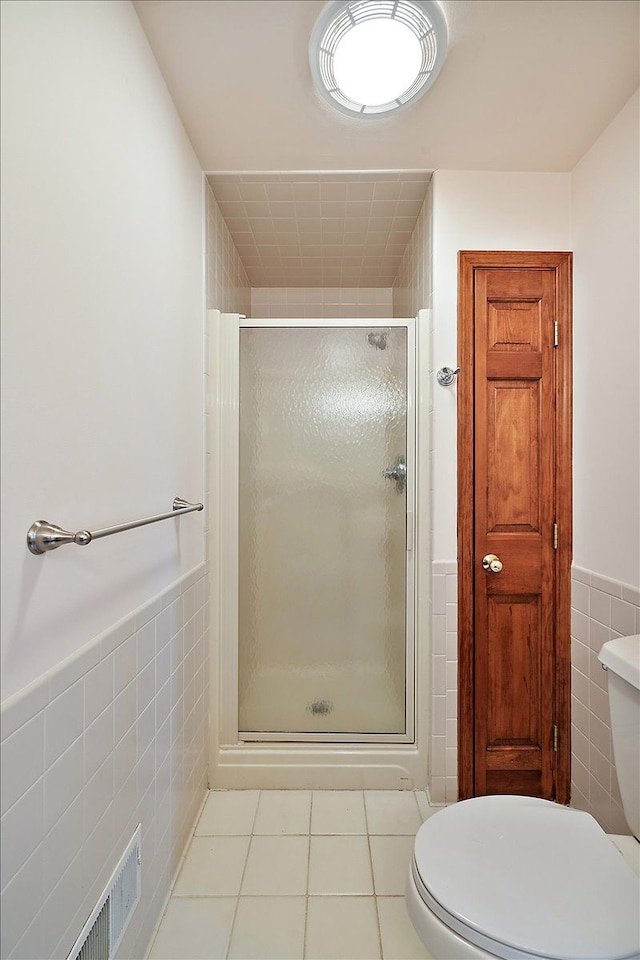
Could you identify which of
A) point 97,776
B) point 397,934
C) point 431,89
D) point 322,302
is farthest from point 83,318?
point 322,302

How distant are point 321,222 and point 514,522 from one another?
4.68 ft

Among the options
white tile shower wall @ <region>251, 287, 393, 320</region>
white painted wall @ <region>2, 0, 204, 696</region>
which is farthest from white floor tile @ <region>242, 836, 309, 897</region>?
white tile shower wall @ <region>251, 287, 393, 320</region>

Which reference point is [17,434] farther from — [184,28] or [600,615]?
[600,615]

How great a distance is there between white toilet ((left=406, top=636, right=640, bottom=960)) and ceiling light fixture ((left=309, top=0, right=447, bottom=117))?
1.50 meters

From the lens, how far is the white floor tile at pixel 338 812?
5.91 feet

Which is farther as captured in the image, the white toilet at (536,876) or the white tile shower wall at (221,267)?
the white tile shower wall at (221,267)

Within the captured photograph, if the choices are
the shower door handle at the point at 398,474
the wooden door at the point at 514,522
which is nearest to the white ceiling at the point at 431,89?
the wooden door at the point at 514,522

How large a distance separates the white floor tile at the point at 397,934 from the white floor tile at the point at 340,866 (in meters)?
0.07

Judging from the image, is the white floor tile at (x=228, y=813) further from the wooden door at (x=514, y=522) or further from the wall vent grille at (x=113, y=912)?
the wooden door at (x=514, y=522)

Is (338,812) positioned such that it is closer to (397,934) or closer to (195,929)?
(397,934)

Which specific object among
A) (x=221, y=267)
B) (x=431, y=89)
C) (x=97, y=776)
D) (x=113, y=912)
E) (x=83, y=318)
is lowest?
(x=113, y=912)

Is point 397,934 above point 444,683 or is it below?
below

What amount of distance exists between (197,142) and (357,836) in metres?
2.33

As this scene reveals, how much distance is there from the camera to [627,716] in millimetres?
1252
